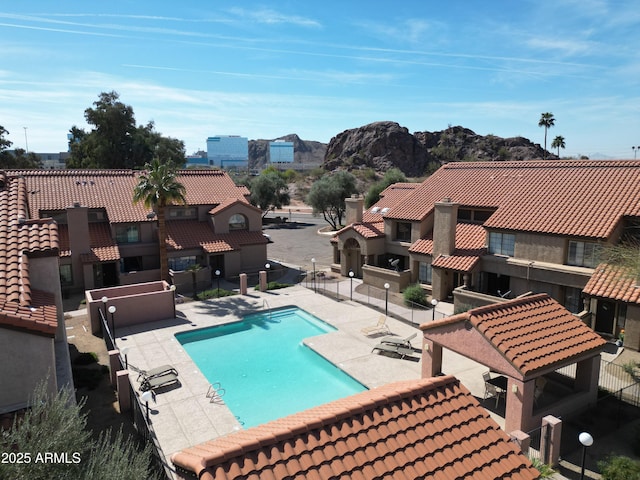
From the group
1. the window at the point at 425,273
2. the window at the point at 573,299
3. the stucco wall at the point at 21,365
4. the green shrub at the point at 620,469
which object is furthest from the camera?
the window at the point at 425,273

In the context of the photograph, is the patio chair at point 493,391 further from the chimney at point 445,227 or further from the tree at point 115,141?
the tree at point 115,141

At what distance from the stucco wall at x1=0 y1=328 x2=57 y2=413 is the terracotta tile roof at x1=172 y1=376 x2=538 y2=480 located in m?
4.45

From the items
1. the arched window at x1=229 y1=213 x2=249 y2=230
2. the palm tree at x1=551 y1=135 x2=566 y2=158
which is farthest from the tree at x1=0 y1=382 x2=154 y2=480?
the palm tree at x1=551 y1=135 x2=566 y2=158

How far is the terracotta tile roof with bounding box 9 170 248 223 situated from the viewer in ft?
108

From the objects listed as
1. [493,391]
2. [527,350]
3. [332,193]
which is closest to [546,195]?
[493,391]

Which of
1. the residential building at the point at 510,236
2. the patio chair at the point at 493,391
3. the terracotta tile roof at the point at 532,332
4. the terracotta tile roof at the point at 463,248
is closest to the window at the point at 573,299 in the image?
the residential building at the point at 510,236

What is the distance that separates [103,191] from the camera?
35.4 m

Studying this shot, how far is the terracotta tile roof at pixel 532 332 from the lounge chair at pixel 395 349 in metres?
5.03

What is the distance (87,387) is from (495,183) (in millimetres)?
27095

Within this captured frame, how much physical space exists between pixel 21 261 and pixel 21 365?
139 inches

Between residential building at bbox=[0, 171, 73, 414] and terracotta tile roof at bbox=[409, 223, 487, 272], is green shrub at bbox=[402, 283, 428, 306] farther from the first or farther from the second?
residential building at bbox=[0, 171, 73, 414]

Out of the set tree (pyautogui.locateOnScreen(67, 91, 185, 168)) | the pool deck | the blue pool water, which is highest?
tree (pyautogui.locateOnScreen(67, 91, 185, 168))

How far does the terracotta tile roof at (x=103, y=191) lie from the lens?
32812 millimetres

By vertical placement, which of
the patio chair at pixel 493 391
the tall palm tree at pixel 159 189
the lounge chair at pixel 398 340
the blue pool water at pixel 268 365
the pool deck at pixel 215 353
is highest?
the tall palm tree at pixel 159 189
